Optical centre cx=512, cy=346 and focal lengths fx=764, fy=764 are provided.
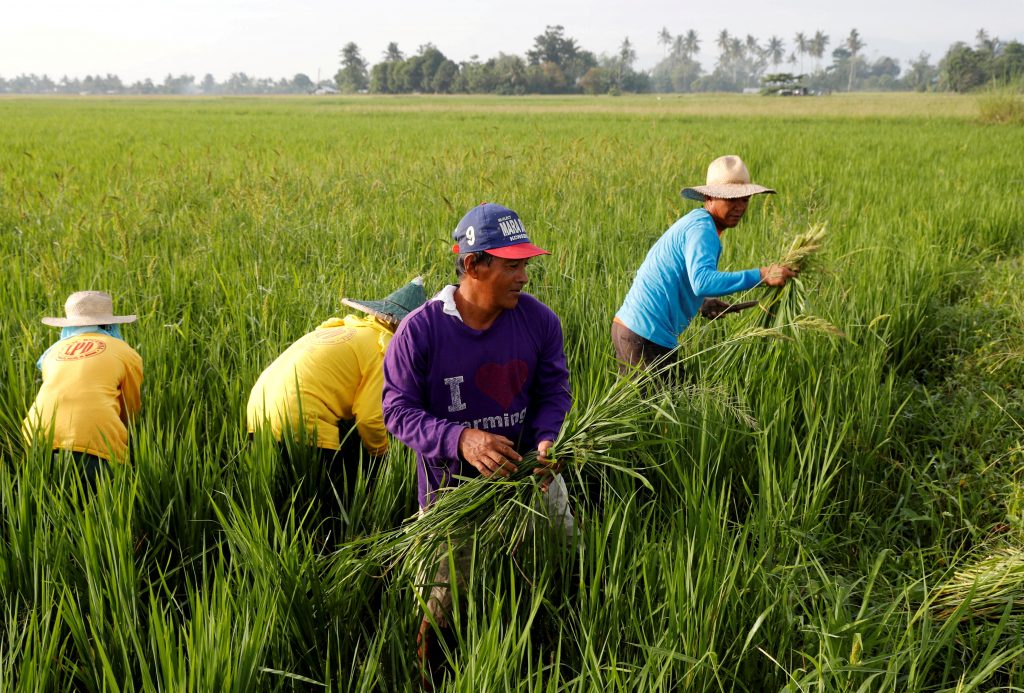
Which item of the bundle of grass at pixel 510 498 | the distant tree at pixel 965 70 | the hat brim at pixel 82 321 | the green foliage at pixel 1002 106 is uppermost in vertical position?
the distant tree at pixel 965 70

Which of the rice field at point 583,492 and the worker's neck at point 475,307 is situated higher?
the worker's neck at point 475,307

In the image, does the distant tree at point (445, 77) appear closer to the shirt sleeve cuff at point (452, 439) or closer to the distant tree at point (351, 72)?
the distant tree at point (351, 72)

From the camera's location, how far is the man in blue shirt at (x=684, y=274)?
2918mm

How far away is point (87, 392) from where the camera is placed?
2549 mm

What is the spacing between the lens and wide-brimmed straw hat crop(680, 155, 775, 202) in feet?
9.83

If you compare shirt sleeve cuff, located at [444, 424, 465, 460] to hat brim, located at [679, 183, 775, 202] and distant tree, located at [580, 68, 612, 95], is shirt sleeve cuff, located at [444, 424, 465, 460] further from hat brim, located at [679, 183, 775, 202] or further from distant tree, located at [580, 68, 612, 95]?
distant tree, located at [580, 68, 612, 95]

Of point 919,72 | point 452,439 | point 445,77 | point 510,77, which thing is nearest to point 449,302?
point 452,439

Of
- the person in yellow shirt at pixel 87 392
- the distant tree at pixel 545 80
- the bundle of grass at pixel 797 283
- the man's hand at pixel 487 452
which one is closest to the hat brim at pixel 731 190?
the bundle of grass at pixel 797 283

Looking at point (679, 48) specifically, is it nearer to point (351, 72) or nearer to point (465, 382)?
point (351, 72)

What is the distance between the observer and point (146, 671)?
4.86ft

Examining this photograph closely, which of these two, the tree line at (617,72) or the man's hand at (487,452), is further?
the tree line at (617,72)

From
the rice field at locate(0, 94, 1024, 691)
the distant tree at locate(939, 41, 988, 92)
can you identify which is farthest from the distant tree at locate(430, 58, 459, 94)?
the rice field at locate(0, 94, 1024, 691)

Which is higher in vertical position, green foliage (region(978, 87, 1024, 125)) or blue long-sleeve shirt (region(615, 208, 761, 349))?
green foliage (region(978, 87, 1024, 125))

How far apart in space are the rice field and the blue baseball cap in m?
0.42
